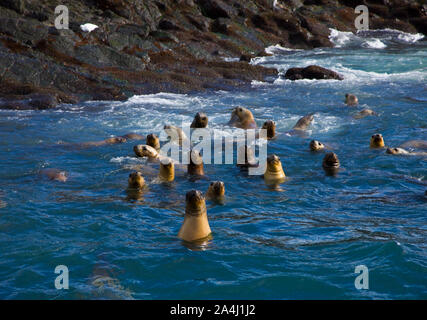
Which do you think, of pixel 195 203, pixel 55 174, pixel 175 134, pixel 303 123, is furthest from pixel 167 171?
pixel 303 123

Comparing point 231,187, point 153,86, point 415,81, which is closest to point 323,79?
point 415,81

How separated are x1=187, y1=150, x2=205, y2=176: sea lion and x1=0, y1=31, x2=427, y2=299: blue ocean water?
0.30 m

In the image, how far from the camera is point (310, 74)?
23.5 metres

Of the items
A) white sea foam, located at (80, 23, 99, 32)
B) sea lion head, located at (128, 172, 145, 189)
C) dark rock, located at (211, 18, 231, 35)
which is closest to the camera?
sea lion head, located at (128, 172, 145, 189)

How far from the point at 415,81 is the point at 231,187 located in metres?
14.4

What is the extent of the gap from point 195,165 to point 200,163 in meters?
0.11

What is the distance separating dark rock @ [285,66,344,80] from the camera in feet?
76.7

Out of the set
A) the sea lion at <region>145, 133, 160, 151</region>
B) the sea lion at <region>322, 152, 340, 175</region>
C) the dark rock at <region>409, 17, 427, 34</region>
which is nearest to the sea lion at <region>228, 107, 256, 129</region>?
the sea lion at <region>145, 133, 160, 151</region>

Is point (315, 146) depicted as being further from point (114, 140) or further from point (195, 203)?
point (195, 203)

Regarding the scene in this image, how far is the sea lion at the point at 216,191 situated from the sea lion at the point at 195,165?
1383 mm

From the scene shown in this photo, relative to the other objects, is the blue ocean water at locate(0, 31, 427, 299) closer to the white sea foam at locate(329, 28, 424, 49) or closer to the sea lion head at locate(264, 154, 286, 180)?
the sea lion head at locate(264, 154, 286, 180)

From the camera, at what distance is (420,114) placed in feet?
56.1
